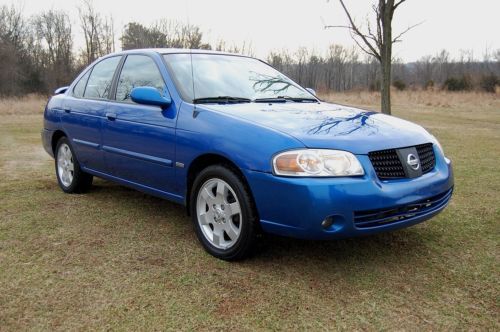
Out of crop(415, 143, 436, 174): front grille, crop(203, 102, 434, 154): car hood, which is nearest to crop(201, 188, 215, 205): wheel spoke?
crop(203, 102, 434, 154): car hood

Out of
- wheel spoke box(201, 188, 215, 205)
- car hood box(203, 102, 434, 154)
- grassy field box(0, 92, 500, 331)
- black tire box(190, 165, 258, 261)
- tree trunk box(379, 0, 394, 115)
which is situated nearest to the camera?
grassy field box(0, 92, 500, 331)

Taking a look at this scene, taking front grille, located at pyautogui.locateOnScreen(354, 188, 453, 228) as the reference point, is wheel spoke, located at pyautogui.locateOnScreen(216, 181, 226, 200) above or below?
above

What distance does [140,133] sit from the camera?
3883 mm

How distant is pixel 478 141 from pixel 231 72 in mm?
8109

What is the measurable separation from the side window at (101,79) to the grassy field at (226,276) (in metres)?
1.18

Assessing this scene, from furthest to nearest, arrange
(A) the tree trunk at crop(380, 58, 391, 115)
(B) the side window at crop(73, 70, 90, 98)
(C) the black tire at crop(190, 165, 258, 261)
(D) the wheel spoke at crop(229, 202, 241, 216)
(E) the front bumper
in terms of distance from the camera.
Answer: (A) the tree trunk at crop(380, 58, 391, 115) → (B) the side window at crop(73, 70, 90, 98) → (D) the wheel spoke at crop(229, 202, 241, 216) → (C) the black tire at crop(190, 165, 258, 261) → (E) the front bumper

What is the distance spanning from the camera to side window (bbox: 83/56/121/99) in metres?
4.63

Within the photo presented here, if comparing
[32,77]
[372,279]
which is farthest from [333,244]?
[32,77]

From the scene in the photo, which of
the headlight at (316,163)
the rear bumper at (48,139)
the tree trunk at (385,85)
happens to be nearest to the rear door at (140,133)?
the headlight at (316,163)

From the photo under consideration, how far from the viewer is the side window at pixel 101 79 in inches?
182

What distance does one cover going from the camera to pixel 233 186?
3105mm

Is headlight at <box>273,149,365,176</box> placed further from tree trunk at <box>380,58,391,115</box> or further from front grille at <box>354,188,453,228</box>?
tree trunk at <box>380,58,391,115</box>

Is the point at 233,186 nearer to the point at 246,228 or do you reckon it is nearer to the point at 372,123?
the point at 246,228

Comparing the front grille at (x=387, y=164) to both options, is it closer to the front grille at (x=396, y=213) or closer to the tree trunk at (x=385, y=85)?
the front grille at (x=396, y=213)
